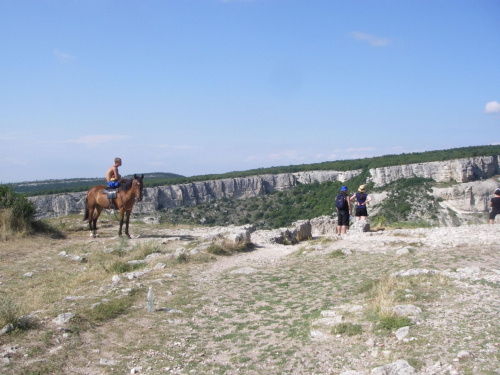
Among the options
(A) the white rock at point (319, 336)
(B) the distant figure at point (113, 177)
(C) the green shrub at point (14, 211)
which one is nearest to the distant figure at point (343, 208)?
(B) the distant figure at point (113, 177)

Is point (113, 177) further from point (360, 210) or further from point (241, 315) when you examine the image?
point (241, 315)

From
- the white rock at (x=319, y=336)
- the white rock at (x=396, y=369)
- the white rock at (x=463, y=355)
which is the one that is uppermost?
A: the white rock at (x=463, y=355)

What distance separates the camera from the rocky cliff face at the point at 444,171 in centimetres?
6156

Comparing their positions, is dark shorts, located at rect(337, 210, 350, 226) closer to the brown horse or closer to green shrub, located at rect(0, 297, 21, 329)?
the brown horse

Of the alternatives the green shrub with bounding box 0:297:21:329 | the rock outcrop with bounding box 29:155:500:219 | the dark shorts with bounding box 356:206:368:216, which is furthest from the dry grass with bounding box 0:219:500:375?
the rock outcrop with bounding box 29:155:500:219

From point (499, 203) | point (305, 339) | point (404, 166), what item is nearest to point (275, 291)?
point (305, 339)

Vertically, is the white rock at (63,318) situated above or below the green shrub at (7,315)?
below

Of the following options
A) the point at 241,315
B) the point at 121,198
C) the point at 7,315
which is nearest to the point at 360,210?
the point at 121,198

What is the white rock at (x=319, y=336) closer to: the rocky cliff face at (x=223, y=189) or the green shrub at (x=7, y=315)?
the green shrub at (x=7, y=315)

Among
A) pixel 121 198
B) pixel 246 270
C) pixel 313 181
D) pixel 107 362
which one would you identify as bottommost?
pixel 246 270

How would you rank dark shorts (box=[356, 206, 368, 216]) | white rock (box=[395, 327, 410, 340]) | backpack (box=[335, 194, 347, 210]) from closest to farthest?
1. white rock (box=[395, 327, 410, 340])
2. backpack (box=[335, 194, 347, 210])
3. dark shorts (box=[356, 206, 368, 216])

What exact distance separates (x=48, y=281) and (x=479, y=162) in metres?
69.1

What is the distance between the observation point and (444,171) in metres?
62.6

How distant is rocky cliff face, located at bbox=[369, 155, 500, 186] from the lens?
202 ft
